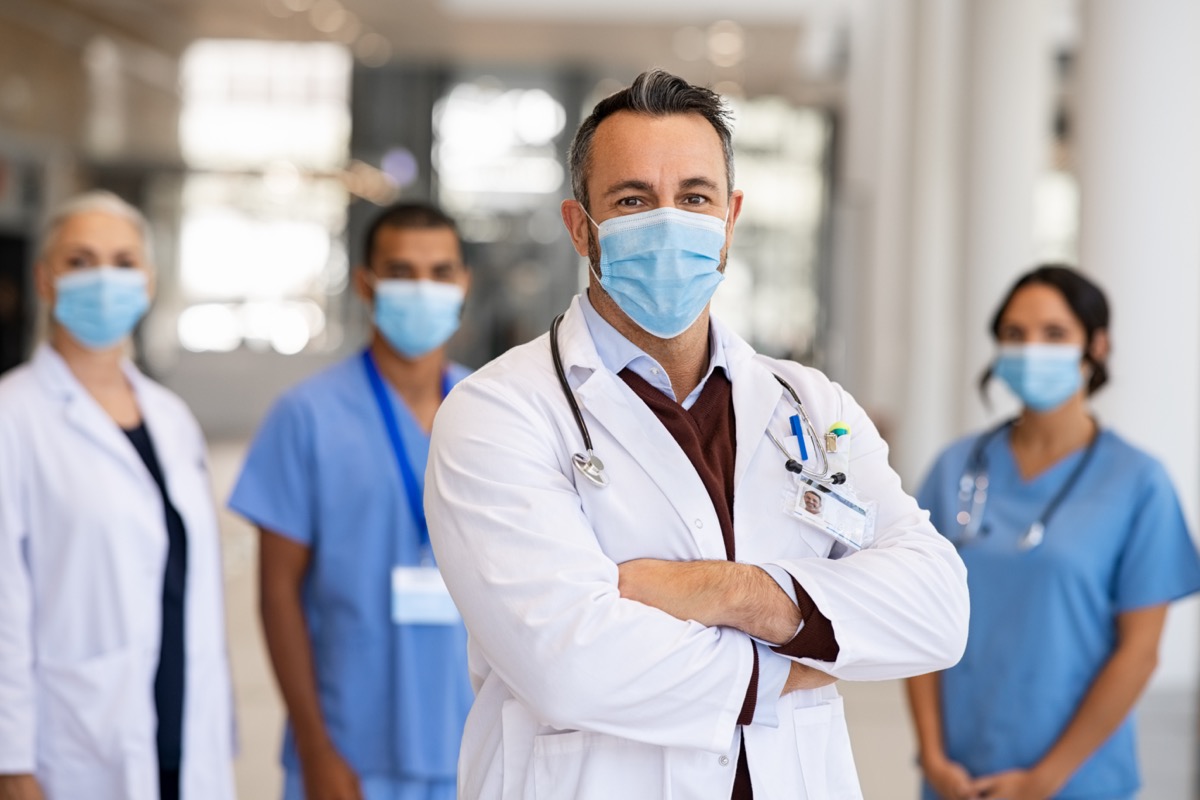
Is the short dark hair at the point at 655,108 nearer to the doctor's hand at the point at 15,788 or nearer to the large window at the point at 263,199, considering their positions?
the doctor's hand at the point at 15,788

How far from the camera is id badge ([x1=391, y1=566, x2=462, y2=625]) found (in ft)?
8.66

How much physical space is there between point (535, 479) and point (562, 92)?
16293 millimetres

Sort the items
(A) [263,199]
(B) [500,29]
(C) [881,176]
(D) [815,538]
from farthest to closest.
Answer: (A) [263,199] → (B) [500,29] → (C) [881,176] → (D) [815,538]

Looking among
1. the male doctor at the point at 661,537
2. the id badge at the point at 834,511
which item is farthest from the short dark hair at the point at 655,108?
the id badge at the point at 834,511

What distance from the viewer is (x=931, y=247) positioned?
30.2ft

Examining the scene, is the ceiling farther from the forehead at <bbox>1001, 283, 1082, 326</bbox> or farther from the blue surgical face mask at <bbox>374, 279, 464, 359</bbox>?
the forehead at <bbox>1001, 283, 1082, 326</bbox>

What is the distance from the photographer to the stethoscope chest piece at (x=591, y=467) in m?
1.63

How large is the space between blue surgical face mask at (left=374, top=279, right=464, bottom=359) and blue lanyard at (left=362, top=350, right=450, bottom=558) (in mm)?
94

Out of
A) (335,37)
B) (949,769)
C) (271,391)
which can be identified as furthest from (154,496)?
(271,391)

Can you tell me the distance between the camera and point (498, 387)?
1686 mm

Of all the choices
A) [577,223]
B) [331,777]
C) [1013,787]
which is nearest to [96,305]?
[331,777]

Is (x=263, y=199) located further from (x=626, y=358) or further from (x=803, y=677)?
(x=803, y=677)

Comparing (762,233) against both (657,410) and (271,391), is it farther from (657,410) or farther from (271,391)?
(657,410)

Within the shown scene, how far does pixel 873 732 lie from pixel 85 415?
355 cm
